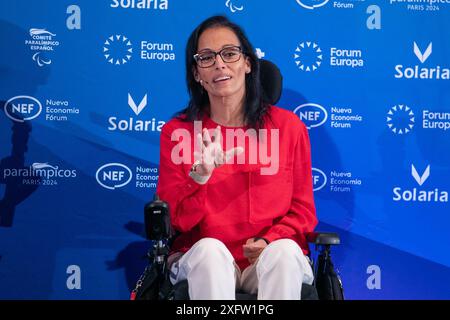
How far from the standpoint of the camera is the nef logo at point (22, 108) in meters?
3.74

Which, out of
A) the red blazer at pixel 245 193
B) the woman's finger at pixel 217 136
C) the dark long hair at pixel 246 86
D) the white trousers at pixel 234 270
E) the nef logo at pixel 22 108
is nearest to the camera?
the white trousers at pixel 234 270

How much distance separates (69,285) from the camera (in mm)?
3822

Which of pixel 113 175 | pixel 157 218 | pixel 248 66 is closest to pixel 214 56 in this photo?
pixel 248 66

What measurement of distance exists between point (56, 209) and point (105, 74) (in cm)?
98

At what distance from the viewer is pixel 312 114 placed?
3.81 metres

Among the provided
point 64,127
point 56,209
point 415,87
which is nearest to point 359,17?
point 415,87

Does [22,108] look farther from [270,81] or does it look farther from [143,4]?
[270,81]

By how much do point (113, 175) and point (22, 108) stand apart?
0.76 metres

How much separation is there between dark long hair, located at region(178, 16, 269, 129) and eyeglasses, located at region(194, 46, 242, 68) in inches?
2.1

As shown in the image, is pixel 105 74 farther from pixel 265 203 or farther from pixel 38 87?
pixel 265 203

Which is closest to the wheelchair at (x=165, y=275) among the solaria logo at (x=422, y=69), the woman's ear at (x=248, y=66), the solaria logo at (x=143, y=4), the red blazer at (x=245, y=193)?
the red blazer at (x=245, y=193)

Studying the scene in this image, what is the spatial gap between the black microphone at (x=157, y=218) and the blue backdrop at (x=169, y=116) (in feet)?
4.69

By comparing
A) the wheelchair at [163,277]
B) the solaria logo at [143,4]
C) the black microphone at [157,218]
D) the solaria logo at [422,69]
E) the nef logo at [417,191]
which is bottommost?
the wheelchair at [163,277]

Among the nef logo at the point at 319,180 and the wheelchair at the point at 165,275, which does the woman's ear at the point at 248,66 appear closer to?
the wheelchair at the point at 165,275
